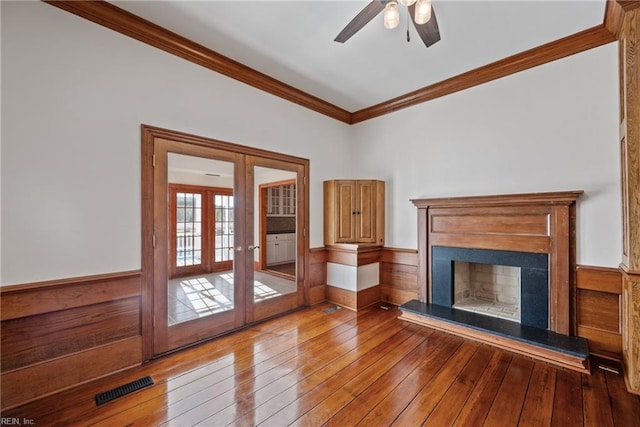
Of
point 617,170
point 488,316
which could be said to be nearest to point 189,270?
point 488,316

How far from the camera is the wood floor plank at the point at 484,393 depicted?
178 centimetres

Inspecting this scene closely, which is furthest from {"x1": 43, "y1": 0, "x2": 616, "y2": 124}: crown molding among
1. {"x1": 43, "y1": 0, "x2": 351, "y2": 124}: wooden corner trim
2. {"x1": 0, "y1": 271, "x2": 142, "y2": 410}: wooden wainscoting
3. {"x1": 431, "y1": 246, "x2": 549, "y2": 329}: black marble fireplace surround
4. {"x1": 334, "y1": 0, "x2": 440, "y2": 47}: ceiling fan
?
{"x1": 0, "y1": 271, "x2": 142, "y2": 410}: wooden wainscoting

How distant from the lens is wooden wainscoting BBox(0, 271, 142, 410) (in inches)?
74.9

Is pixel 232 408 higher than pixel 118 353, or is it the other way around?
pixel 118 353

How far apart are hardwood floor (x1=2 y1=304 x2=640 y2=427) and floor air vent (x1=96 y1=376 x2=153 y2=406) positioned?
48 millimetres

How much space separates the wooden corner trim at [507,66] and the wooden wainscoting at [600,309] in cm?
216

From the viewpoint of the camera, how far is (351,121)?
4.63 m

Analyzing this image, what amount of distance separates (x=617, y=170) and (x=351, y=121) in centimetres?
329

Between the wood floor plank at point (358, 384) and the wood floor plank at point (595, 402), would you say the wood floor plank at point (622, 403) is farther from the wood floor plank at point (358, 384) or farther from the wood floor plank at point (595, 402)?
the wood floor plank at point (358, 384)

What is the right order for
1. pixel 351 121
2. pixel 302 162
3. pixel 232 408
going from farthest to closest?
pixel 351 121 < pixel 302 162 < pixel 232 408

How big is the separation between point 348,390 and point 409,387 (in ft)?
1.59

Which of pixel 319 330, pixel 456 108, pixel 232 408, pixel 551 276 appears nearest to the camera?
pixel 232 408

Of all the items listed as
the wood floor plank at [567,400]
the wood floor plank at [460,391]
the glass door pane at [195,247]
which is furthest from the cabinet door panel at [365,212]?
the wood floor plank at [567,400]

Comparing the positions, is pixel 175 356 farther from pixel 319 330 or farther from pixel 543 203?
pixel 543 203
